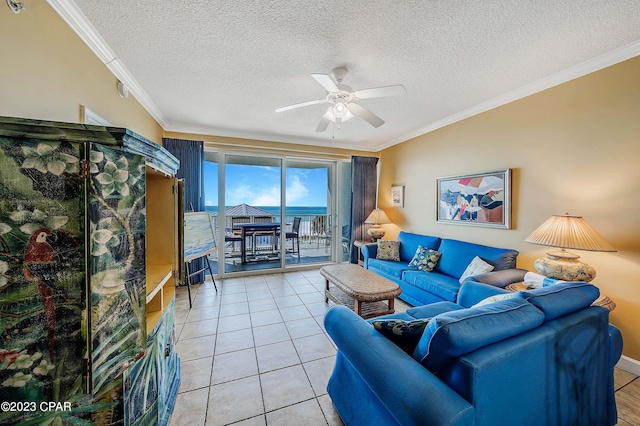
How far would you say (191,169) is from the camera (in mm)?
3979

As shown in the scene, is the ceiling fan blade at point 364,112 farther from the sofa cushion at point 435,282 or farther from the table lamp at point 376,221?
the table lamp at point 376,221

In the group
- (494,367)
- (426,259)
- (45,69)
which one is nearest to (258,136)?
(45,69)

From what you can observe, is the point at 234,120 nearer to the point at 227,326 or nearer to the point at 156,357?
the point at 227,326

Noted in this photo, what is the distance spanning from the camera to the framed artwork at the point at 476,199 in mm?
2885

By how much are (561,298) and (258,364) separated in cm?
218

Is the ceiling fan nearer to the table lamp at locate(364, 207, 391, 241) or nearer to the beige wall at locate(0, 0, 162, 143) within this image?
the beige wall at locate(0, 0, 162, 143)

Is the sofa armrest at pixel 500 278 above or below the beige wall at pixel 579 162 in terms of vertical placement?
below

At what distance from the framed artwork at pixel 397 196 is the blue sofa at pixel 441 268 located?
3.00ft

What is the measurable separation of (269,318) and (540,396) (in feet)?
8.08

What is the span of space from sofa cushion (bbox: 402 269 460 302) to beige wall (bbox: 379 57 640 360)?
0.80 m

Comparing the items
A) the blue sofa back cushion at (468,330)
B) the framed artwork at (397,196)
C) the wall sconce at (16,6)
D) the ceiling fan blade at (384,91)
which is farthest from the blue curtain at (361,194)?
the wall sconce at (16,6)

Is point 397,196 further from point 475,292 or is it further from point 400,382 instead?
point 400,382

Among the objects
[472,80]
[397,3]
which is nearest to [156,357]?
[397,3]

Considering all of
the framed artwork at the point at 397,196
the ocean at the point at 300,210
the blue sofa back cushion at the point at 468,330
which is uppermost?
the framed artwork at the point at 397,196
